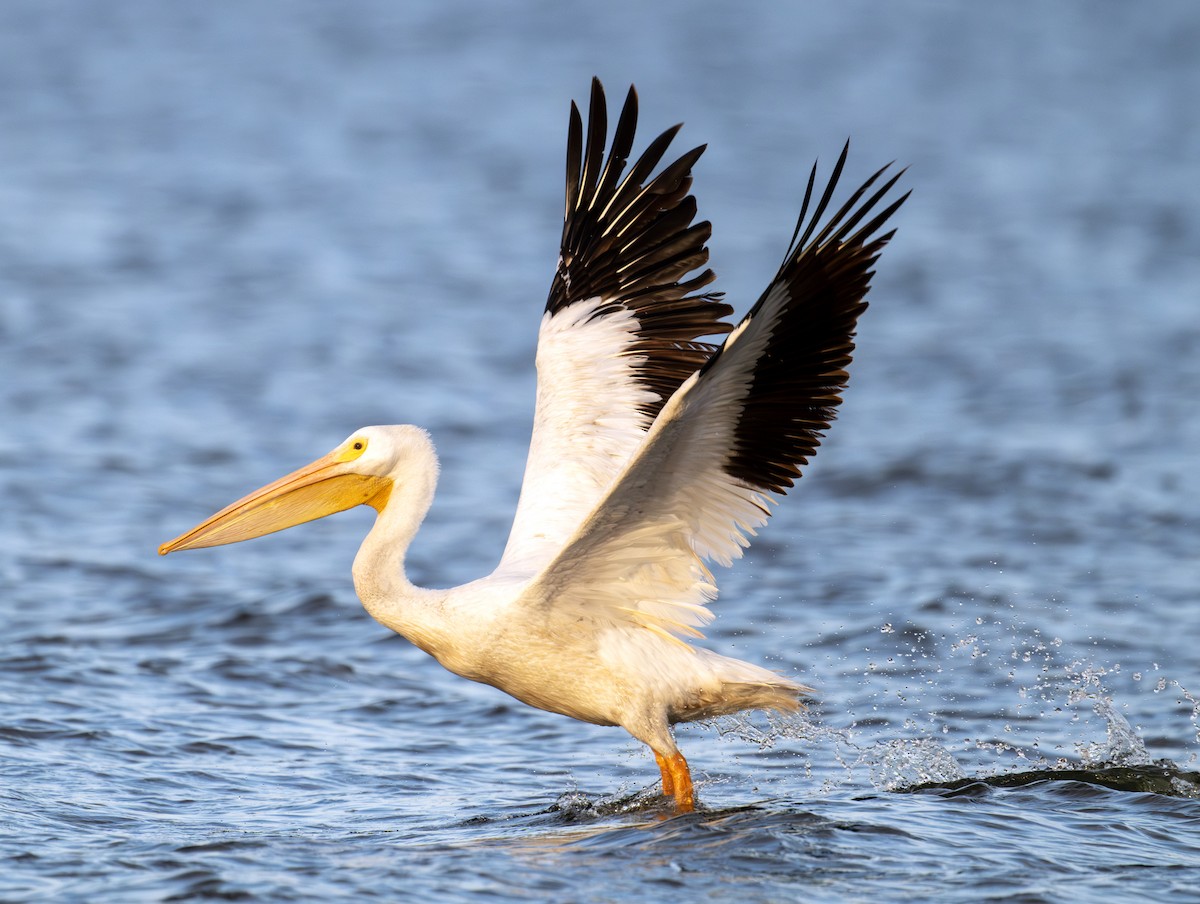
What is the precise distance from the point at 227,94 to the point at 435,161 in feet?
11.4

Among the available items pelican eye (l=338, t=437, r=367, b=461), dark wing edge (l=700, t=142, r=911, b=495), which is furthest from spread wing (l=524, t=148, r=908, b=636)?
pelican eye (l=338, t=437, r=367, b=461)

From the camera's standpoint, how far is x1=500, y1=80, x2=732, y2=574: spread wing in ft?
21.2

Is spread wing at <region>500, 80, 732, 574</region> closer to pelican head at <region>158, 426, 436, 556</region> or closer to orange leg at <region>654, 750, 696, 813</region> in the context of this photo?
pelican head at <region>158, 426, 436, 556</region>

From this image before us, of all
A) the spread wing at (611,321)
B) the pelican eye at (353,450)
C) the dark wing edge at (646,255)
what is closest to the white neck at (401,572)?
the pelican eye at (353,450)

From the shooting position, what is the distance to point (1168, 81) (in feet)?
69.7

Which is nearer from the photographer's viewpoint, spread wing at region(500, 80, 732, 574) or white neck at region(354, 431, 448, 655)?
white neck at region(354, 431, 448, 655)

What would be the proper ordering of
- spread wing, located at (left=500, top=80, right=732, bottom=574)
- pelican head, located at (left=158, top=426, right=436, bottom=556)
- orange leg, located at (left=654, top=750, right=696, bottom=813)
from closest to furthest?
orange leg, located at (left=654, top=750, right=696, bottom=813), pelican head, located at (left=158, top=426, right=436, bottom=556), spread wing, located at (left=500, top=80, right=732, bottom=574)

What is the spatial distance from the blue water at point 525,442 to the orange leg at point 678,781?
5.9 inches

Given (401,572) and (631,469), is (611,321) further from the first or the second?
(631,469)

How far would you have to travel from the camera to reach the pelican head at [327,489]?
6043 millimetres

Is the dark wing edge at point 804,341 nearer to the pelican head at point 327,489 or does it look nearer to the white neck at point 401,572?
the white neck at point 401,572

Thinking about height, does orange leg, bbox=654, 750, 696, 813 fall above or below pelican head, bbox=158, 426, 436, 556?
below

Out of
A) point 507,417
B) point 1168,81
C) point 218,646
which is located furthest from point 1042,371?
point 1168,81

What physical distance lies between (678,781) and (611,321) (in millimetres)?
1975
